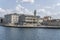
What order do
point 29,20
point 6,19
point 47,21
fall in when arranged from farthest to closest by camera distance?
point 6,19 < point 47,21 < point 29,20

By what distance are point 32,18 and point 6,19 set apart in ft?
32.7

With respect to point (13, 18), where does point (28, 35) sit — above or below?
below

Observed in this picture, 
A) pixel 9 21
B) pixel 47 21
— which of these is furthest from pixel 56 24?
pixel 9 21

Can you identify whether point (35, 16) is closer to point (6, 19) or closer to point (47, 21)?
point (47, 21)

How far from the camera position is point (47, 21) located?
40.6 meters

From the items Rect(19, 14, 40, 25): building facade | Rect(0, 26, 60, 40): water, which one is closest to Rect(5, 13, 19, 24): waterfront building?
Rect(19, 14, 40, 25): building facade

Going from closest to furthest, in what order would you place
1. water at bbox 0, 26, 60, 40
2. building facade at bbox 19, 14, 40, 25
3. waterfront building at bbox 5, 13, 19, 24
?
water at bbox 0, 26, 60, 40, building facade at bbox 19, 14, 40, 25, waterfront building at bbox 5, 13, 19, 24

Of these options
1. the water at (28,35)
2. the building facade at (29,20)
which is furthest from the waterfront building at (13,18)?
the water at (28,35)

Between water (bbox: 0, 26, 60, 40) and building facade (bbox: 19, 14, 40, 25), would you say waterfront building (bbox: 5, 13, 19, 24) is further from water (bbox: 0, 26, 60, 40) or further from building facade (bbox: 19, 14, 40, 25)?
water (bbox: 0, 26, 60, 40)

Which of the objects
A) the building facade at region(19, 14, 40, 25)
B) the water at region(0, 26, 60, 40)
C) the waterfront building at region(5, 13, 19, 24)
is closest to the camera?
the water at region(0, 26, 60, 40)

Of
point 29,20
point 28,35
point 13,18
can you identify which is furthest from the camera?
point 13,18

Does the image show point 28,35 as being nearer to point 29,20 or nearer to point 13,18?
point 29,20

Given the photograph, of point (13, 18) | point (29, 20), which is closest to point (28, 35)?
point (29, 20)

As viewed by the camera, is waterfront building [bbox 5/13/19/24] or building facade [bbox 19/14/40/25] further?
waterfront building [bbox 5/13/19/24]
